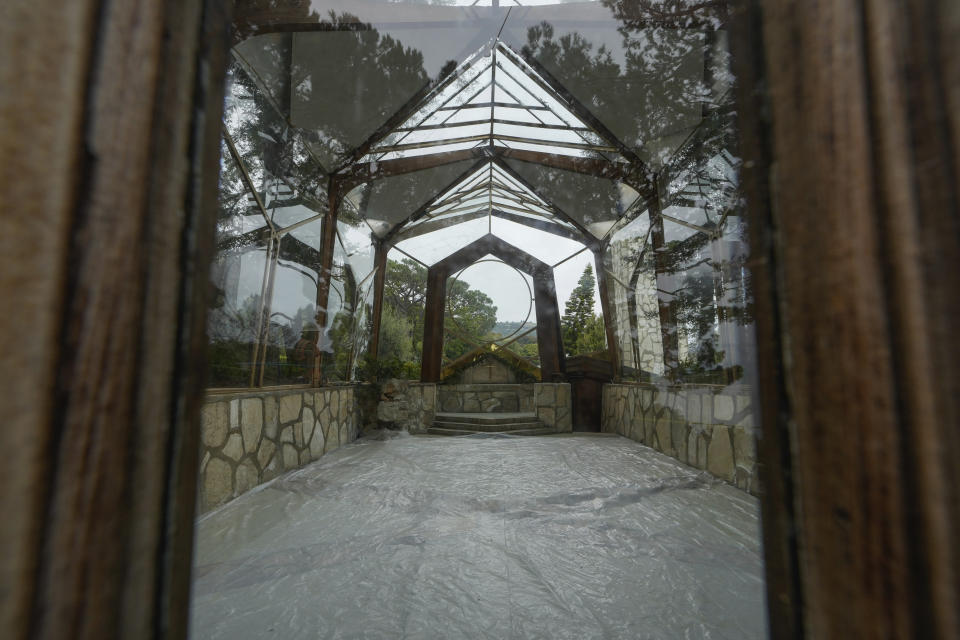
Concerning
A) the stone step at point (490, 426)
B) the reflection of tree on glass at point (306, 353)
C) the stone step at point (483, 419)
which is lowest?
the stone step at point (490, 426)

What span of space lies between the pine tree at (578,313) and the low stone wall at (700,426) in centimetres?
179

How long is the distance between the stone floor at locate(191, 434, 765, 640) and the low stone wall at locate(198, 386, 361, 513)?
172mm

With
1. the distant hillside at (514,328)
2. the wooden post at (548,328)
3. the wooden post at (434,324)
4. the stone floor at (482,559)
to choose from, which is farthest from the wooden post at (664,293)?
the wooden post at (434,324)

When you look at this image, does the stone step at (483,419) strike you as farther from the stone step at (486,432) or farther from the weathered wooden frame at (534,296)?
the weathered wooden frame at (534,296)

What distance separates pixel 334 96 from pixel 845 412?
3.98 meters

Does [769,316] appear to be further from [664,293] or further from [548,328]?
[548,328]

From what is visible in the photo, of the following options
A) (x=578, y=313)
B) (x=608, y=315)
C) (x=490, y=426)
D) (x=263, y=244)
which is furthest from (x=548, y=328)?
(x=263, y=244)

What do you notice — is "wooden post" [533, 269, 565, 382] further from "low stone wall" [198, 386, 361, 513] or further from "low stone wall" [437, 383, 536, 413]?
"low stone wall" [198, 386, 361, 513]

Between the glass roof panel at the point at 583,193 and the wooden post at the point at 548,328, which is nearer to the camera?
the glass roof panel at the point at 583,193

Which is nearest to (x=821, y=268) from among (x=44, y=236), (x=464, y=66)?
(x=44, y=236)

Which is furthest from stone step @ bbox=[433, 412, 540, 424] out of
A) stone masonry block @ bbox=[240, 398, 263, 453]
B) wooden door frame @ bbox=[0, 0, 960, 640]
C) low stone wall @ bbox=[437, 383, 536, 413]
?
wooden door frame @ bbox=[0, 0, 960, 640]

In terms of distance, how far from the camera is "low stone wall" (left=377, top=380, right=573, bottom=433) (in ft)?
18.1

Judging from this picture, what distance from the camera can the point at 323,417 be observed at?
424cm

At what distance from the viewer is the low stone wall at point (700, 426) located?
8.72ft
